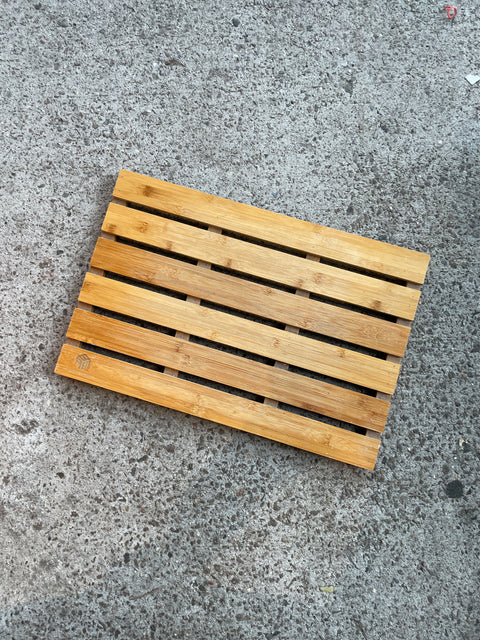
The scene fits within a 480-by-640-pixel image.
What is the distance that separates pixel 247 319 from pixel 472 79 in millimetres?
1965

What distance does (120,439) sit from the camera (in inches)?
101

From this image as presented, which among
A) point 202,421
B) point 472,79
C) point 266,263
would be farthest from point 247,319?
point 472,79

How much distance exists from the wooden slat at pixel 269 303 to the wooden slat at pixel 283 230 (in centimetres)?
26

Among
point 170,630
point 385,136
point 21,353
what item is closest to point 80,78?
point 21,353

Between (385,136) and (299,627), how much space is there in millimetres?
2742

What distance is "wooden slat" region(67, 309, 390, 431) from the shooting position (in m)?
2.47

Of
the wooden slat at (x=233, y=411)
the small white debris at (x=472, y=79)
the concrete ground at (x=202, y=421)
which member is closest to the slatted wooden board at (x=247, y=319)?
the wooden slat at (x=233, y=411)

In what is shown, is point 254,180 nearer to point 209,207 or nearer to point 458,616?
point 209,207

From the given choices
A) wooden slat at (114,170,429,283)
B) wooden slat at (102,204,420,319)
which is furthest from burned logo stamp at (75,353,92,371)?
wooden slat at (114,170,429,283)

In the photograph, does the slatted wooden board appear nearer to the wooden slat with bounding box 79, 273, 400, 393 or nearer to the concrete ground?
the wooden slat with bounding box 79, 273, 400, 393

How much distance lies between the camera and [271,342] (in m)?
2.49

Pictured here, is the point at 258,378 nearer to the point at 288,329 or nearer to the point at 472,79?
the point at 288,329

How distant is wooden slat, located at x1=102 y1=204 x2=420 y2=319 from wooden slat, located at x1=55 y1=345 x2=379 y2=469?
2.17ft

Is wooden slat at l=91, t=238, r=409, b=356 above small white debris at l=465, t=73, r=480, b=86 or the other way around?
the other way around
